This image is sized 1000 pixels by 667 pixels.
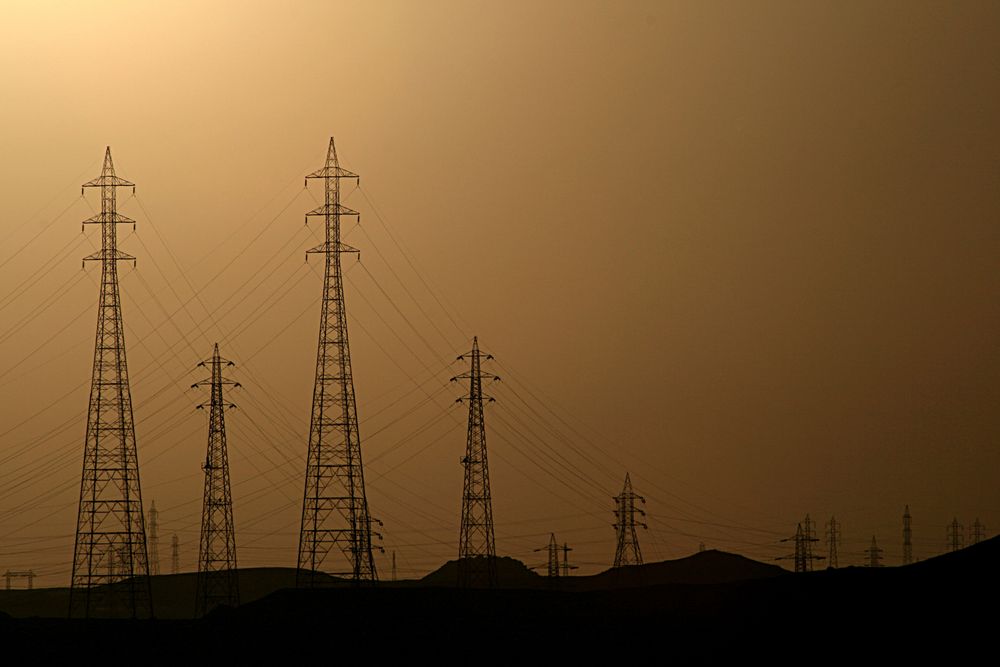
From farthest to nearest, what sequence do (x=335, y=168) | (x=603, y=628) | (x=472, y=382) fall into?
1. (x=472, y=382)
2. (x=335, y=168)
3. (x=603, y=628)

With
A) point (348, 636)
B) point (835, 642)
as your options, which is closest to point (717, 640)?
point (835, 642)

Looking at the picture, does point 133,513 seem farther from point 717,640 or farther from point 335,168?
point 717,640

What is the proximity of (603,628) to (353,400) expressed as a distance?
48.5 ft

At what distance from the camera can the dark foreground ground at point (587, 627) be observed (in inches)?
2537

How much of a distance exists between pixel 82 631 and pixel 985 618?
3794cm

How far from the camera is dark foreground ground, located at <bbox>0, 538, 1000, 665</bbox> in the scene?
211ft

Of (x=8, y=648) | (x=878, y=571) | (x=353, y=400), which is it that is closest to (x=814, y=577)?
(x=878, y=571)

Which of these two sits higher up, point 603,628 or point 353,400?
point 353,400

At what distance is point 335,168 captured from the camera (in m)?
73.7

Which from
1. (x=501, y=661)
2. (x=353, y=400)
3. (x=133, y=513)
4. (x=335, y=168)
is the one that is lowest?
A: (x=501, y=661)

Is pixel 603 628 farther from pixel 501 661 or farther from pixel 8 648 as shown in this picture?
pixel 8 648

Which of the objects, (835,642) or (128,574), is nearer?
(835,642)

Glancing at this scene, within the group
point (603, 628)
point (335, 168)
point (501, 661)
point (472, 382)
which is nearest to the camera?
point (501, 661)

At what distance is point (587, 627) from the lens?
2694 inches
